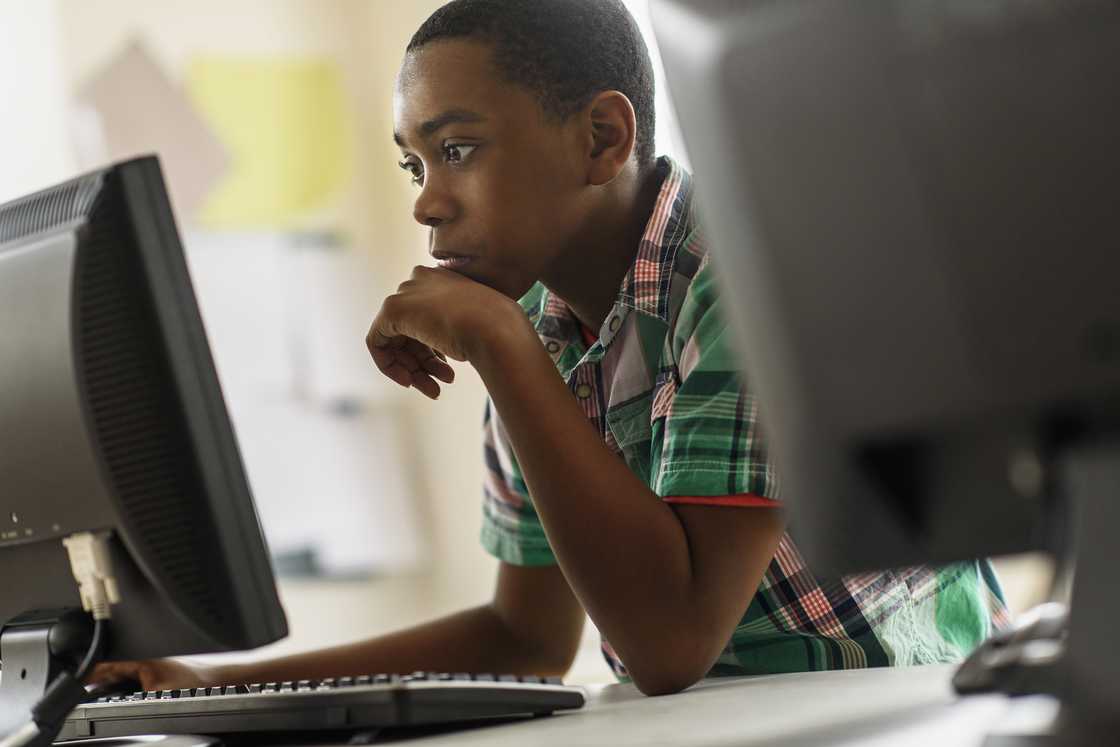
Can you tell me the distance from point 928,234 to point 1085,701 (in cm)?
21

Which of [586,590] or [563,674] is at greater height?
[586,590]

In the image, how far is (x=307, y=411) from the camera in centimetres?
263

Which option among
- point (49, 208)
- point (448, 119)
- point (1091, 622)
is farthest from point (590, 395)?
point (1091, 622)

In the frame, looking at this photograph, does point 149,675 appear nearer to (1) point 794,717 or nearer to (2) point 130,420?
(2) point 130,420

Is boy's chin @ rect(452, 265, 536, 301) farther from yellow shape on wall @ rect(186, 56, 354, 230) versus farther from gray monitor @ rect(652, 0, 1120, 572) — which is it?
yellow shape on wall @ rect(186, 56, 354, 230)

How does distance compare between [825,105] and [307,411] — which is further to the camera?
[307,411]

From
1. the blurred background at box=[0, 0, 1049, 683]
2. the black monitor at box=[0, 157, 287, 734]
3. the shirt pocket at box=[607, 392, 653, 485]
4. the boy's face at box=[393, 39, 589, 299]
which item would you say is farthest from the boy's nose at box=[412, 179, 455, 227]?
the blurred background at box=[0, 0, 1049, 683]

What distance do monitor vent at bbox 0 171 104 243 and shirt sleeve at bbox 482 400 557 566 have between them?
0.59 meters

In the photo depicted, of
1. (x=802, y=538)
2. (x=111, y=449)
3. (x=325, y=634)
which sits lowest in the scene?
(x=325, y=634)

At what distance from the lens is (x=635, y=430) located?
1.12 m

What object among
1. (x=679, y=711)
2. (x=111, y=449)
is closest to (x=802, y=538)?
(x=679, y=711)

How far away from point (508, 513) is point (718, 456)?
0.40m

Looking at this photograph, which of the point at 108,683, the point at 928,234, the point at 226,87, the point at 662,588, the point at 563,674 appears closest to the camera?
the point at 928,234

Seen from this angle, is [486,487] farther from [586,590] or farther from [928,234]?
[928,234]
